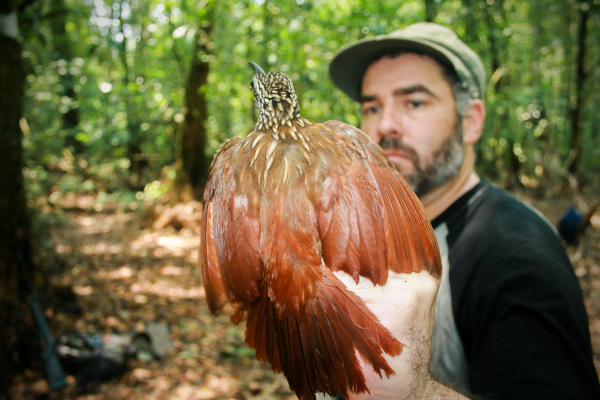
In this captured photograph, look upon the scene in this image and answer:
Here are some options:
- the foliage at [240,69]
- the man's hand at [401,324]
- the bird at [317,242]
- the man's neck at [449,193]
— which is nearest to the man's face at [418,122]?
the man's neck at [449,193]

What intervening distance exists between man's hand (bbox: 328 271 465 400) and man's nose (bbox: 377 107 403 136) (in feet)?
3.84

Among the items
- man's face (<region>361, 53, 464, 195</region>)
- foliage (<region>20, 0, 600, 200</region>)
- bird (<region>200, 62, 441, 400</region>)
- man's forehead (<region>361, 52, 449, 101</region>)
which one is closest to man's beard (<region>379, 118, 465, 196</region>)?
→ man's face (<region>361, 53, 464, 195</region>)

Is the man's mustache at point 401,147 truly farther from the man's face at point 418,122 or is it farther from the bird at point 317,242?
the bird at point 317,242

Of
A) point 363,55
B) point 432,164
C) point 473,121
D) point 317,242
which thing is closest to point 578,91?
point 473,121

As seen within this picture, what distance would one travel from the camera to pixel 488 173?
29.9ft

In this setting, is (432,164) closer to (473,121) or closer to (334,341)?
(473,121)

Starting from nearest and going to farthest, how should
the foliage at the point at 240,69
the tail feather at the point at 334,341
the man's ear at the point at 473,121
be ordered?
the tail feather at the point at 334,341 → the man's ear at the point at 473,121 → the foliage at the point at 240,69

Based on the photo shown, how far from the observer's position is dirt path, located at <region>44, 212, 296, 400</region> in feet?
15.9

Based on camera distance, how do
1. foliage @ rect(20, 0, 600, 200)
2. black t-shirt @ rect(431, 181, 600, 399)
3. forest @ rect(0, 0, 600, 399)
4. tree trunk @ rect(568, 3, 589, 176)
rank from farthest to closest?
tree trunk @ rect(568, 3, 589, 176) → foliage @ rect(20, 0, 600, 200) → forest @ rect(0, 0, 600, 399) → black t-shirt @ rect(431, 181, 600, 399)

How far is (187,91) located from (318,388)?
873 centimetres

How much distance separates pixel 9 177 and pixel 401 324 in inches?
199

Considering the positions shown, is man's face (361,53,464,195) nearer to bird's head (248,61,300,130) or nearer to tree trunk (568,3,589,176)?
bird's head (248,61,300,130)

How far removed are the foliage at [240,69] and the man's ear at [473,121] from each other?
77.5 inches

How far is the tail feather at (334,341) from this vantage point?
4.26 ft
